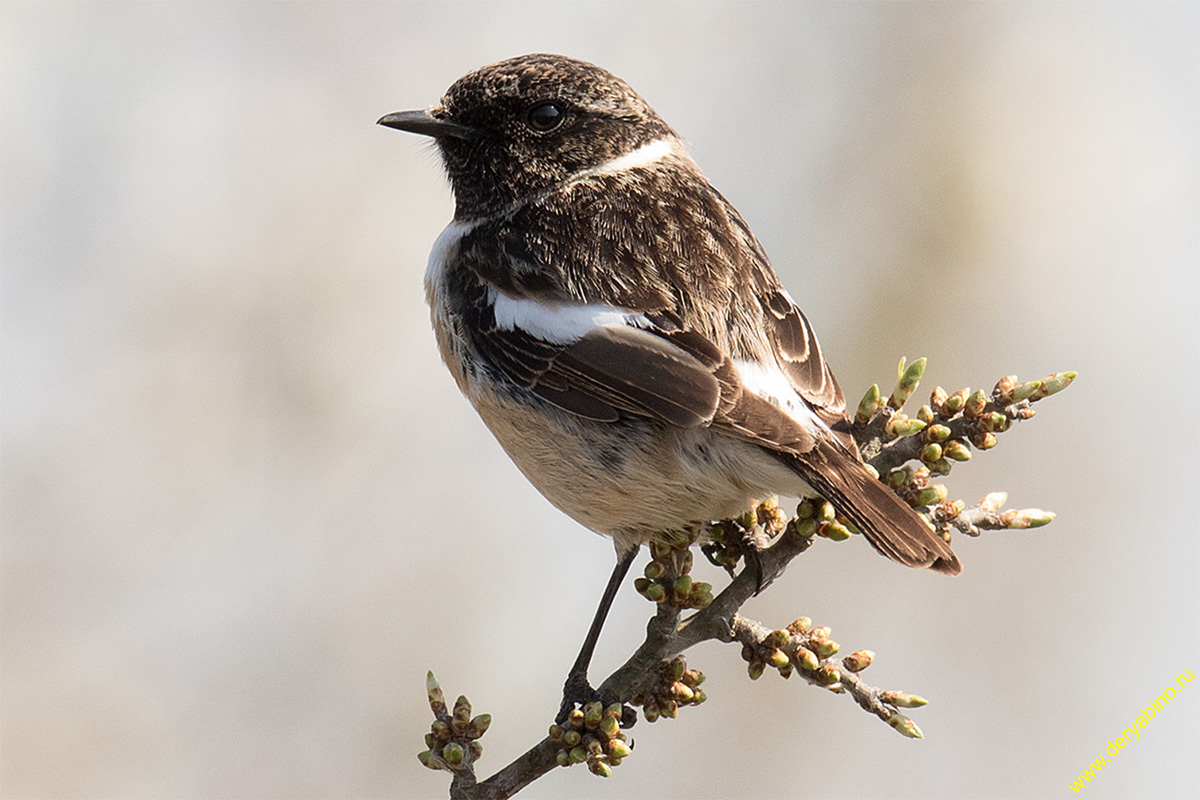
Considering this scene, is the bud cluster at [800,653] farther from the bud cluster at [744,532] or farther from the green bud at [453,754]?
the green bud at [453,754]

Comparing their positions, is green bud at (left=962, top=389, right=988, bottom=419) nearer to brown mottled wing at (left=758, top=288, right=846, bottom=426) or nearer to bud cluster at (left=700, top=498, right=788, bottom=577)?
brown mottled wing at (left=758, top=288, right=846, bottom=426)

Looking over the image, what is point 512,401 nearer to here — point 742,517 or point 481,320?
point 481,320

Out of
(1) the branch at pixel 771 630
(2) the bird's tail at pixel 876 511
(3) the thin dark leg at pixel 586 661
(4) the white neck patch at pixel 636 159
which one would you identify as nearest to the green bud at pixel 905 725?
(1) the branch at pixel 771 630

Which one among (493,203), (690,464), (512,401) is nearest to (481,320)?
(512,401)

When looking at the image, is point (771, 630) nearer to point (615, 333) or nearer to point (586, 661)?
point (586, 661)

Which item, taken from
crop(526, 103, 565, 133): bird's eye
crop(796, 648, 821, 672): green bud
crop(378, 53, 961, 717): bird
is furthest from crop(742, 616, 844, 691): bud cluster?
crop(526, 103, 565, 133): bird's eye

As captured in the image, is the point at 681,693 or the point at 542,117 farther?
the point at 542,117

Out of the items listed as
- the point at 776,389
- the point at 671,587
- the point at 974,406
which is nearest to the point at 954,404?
the point at 974,406
